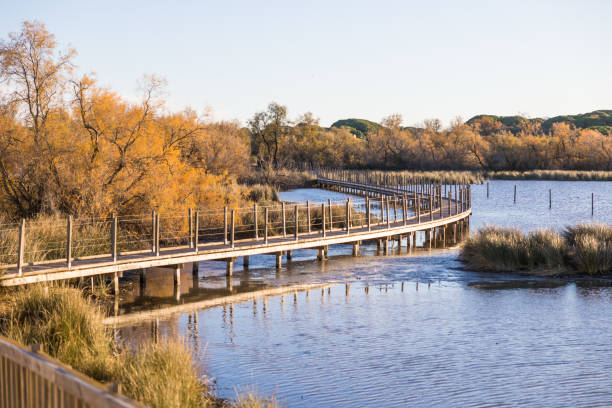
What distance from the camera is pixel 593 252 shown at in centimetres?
1798

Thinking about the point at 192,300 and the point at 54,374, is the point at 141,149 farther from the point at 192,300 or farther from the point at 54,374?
the point at 54,374

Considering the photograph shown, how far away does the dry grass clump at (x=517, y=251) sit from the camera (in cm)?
1878

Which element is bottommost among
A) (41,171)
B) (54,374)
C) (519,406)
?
(519,406)

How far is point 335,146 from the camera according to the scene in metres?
83.6

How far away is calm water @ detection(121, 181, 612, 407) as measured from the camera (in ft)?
30.2

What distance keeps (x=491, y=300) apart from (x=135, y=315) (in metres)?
7.63

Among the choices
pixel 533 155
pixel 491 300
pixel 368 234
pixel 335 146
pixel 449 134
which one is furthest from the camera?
pixel 449 134

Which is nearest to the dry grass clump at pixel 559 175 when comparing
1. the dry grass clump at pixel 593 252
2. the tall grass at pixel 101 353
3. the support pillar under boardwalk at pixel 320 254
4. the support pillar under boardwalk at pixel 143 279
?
the dry grass clump at pixel 593 252

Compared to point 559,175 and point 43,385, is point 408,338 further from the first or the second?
point 559,175

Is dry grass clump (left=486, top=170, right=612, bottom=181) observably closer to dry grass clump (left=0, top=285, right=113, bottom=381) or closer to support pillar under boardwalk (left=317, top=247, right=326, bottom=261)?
support pillar under boardwalk (left=317, top=247, right=326, bottom=261)

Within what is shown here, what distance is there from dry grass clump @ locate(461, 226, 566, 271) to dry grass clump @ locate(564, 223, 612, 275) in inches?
18.3

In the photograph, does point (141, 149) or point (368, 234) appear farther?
point (368, 234)

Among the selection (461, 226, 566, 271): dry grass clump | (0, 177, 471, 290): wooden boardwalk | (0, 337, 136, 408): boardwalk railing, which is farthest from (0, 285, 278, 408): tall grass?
(461, 226, 566, 271): dry grass clump

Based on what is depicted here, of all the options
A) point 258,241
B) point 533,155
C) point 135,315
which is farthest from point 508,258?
point 533,155
